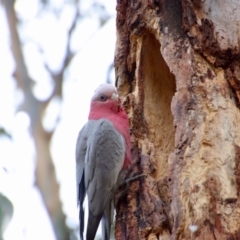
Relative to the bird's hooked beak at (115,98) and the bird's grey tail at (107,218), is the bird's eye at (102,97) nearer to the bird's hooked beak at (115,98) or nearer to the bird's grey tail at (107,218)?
the bird's hooked beak at (115,98)

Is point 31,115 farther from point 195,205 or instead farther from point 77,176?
point 195,205

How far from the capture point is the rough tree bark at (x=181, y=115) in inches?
115

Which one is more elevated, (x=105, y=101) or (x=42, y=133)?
(x=42, y=133)

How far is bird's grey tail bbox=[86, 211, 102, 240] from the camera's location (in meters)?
3.57

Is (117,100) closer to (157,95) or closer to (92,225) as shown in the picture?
(157,95)

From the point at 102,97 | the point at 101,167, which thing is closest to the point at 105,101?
the point at 102,97

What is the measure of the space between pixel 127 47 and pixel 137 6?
29cm

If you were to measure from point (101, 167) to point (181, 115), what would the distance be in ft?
2.62

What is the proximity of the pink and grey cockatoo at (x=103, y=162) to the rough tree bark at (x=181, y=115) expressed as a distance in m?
0.08

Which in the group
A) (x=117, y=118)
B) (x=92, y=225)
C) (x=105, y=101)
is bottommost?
(x=92, y=225)

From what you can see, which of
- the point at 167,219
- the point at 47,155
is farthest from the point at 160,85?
the point at 47,155

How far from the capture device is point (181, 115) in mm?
3207

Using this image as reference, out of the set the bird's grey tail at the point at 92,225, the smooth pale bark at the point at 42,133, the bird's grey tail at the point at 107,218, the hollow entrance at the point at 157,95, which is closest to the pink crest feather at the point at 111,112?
the hollow entrance at the point at 157,95

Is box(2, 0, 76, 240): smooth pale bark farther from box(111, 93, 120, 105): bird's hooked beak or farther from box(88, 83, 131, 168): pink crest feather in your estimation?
box(111, 93, 120, 105): bird's hooked beak
